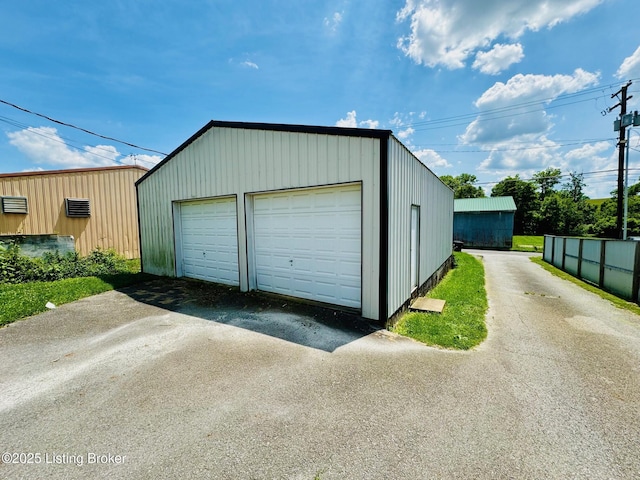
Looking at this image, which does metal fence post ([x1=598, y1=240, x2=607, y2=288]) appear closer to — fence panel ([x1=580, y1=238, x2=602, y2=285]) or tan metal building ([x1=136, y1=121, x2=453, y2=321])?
fence panel ([x1=580, y1=238, x2=602, y2=285])

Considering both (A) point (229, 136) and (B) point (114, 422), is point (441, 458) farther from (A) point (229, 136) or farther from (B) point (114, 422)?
(A) point (229, 136)

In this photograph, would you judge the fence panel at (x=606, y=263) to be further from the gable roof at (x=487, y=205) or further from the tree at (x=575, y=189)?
the tree at (x=575, y=189)

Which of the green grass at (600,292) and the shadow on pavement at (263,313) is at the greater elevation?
the shadow on pavement at (263,313)

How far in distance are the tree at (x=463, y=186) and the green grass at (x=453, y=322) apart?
4244 centimetres

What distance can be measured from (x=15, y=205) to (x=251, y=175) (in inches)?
390

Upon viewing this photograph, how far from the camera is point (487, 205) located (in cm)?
2306

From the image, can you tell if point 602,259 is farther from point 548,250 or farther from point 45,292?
point 45,292

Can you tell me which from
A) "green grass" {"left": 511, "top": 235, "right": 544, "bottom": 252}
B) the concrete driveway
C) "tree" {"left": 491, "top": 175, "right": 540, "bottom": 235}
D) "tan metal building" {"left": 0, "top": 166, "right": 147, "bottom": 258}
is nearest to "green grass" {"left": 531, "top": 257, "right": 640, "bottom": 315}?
the concrete driveway

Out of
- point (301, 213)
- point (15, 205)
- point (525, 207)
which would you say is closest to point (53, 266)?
point (15, 205)

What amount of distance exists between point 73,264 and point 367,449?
11.2 metres

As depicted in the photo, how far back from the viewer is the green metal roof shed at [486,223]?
21969 mm

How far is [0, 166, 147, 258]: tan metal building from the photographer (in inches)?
383

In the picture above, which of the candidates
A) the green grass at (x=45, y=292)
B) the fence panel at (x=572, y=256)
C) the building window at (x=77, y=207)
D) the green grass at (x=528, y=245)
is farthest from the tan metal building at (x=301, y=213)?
the green grass at (x=528, y=245)

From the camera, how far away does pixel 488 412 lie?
2.59 meters
